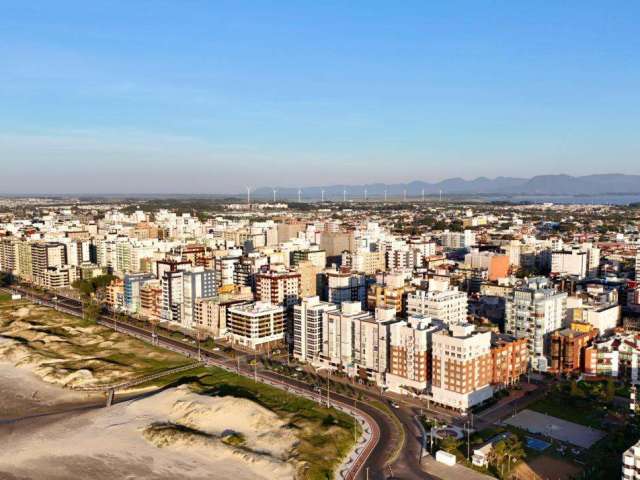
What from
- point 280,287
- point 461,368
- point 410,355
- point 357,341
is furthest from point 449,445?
point 280,287

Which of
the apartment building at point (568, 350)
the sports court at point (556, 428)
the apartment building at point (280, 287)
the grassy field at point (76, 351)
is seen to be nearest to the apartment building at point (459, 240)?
the apartment building at point (280, 287)

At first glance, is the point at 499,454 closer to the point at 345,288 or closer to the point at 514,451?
the point at 514,451

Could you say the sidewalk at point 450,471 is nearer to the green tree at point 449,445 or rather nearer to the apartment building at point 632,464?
the green tree at point 449,445

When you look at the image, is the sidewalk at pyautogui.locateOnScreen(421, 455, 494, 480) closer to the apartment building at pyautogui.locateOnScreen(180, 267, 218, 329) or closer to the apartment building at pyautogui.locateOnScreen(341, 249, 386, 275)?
the apartment building at pyautogui.locateOnScreen(180, 267, 218, 329)

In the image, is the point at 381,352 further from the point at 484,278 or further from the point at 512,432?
the point at 484,278

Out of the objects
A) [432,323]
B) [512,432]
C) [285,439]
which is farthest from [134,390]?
[512,432]

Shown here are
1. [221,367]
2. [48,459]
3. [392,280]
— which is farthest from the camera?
[392,280]
